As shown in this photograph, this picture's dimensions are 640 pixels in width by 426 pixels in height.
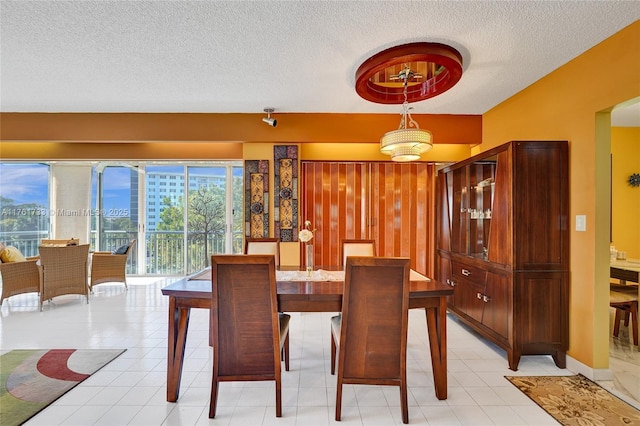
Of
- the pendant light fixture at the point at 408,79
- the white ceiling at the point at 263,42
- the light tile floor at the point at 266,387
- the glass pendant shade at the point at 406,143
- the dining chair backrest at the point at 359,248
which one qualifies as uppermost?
the white ceiling at the point at 263,42

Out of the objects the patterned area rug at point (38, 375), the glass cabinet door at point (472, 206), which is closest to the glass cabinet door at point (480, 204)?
the glass cabinet door at point (472, 206)

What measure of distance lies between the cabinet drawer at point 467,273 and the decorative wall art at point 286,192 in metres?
2.02

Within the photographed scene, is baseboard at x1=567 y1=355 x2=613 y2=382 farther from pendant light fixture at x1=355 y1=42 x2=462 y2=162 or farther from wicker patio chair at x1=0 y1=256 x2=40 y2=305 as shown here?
wicker patio chair at x1=0 y1=256 x2=40 y2=305

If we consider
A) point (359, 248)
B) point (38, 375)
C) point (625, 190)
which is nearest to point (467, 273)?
point (359, 248)

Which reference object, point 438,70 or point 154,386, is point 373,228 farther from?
point 154,386

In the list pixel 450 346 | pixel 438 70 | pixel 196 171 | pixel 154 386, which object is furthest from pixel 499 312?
pixel 196 171

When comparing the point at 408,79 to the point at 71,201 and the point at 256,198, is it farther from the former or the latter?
the point at 71,201

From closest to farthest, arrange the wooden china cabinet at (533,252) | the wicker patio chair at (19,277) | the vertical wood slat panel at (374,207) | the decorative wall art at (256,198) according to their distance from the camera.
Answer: the wooden china cabinet at (533,252)
the wicker patio chair at (19,277)
the decorative wall art at (256,198)
the vertical wood slat panel at (374,207)

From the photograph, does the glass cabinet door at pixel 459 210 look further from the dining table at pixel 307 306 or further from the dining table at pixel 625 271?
the dining table at pixel 307 306

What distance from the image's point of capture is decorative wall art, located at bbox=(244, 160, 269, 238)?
4.14 metres

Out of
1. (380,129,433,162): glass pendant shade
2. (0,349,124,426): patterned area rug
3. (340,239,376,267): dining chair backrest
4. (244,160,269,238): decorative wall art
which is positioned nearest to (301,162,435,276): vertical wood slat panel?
(244,160,269,238): decorative wall art

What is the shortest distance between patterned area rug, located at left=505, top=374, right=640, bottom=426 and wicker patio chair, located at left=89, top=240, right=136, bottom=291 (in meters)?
5.43

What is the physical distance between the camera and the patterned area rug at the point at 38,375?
1988mm

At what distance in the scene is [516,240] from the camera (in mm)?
2566
